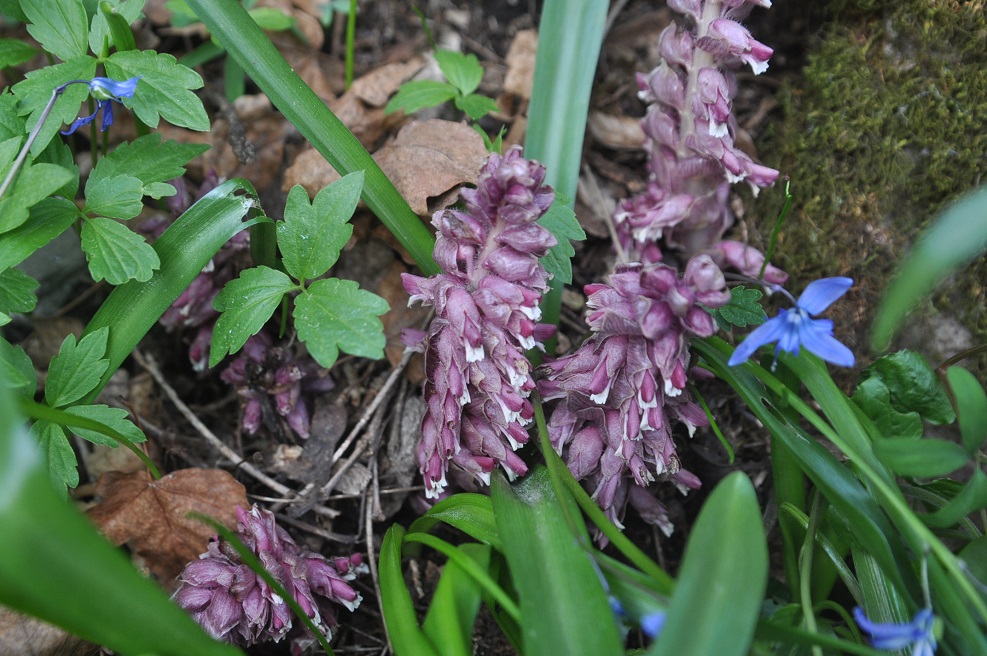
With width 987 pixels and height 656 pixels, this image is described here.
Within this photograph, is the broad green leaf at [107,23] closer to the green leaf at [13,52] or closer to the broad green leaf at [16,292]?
the green leaf at [13,52]

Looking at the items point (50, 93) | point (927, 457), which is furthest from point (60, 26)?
point (927, 457)

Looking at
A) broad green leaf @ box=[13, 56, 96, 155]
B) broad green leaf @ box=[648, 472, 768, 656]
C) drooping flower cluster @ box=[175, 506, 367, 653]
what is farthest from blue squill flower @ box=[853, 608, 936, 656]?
broad green leaf @ box=[13, 56, 96, 155]

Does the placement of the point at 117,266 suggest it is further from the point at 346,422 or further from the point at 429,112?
the point at 429,112

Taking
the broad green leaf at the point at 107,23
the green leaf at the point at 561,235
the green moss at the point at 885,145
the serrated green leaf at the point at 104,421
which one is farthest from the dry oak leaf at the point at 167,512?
the green moss at the point at 885,145

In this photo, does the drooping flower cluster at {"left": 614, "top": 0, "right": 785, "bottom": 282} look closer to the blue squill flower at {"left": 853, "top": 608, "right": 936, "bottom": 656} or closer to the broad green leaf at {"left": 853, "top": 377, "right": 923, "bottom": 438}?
the broad green leaf at {"left": 853, "top": 377, "right": 923, "bottom": 438}

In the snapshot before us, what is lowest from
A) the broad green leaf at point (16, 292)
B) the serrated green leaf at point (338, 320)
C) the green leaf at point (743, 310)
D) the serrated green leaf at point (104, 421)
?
the serrated green leaf at point (104, 421)

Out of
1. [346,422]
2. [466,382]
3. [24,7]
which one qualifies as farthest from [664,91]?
[24,7]

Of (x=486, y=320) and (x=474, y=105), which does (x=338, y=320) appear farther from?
(x=474, y=105)
